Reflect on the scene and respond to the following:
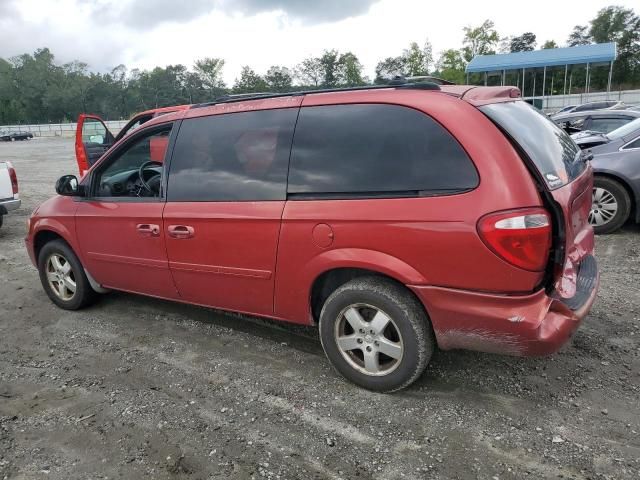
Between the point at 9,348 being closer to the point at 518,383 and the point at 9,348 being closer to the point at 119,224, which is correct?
the point at 119,224

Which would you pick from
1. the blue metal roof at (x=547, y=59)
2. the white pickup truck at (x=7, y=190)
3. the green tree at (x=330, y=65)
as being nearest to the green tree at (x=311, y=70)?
the green tree at (x=330, y=65)

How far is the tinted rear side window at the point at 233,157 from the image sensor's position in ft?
10.7

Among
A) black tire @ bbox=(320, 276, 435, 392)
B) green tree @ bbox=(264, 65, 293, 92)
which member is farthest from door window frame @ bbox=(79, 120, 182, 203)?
green tree @ bbox=(264, 65, 293, 92)

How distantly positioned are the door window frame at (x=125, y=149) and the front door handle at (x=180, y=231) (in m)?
0.24

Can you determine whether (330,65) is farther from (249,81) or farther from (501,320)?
(501,320)

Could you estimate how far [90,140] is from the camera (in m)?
11.0

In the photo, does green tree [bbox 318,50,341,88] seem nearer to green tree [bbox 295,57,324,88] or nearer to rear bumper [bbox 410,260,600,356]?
green tree [bbox 295,57,324,88]

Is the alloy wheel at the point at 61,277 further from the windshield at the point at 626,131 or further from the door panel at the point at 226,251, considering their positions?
the windshield at the point at 626,131

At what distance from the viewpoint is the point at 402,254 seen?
277 centimetres

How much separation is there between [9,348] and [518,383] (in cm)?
384

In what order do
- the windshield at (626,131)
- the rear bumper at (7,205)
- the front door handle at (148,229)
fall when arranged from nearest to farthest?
the front door handle at (148,229) → the windshield at (626,131) → the rear bumper at (7,205)

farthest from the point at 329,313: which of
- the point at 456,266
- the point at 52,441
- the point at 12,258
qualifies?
the point at 12,258

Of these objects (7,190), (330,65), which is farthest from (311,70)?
(7,190)

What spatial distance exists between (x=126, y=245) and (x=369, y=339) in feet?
7.16
